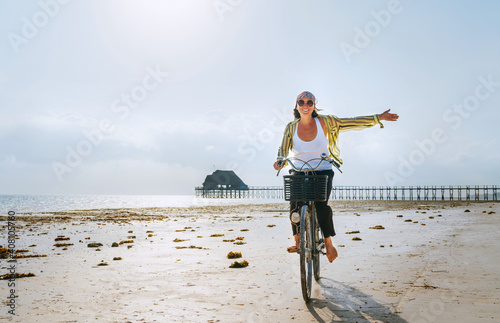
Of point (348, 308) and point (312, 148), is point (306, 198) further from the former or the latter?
point (348, 308)

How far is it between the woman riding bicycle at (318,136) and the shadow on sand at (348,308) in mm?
511

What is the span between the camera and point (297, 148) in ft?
17.5

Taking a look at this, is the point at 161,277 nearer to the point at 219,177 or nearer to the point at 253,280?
the point at 253,280

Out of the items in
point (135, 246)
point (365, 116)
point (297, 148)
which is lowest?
point (135, 246)

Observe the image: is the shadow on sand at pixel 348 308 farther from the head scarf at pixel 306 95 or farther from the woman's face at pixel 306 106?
the head scarf at pixel 306 95

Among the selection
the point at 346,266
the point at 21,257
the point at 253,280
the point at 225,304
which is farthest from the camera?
the point at 21,257

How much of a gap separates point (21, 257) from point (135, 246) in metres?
2.62

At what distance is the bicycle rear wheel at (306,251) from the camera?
14.6 feet

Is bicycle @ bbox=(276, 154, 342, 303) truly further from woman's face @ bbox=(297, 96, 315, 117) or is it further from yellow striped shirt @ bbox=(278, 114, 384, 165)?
woman's face @ bbox=(297, 96, 315, 117)

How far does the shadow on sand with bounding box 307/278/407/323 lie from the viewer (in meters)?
3.83

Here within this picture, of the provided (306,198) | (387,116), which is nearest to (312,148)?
(306,198)

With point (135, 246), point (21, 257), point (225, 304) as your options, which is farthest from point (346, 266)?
point (21, 257)

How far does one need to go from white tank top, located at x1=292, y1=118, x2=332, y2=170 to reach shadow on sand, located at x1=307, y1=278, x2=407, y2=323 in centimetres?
166

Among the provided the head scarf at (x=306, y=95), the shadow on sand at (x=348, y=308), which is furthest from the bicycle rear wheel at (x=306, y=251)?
the head scarf at (x=306, y=95)
